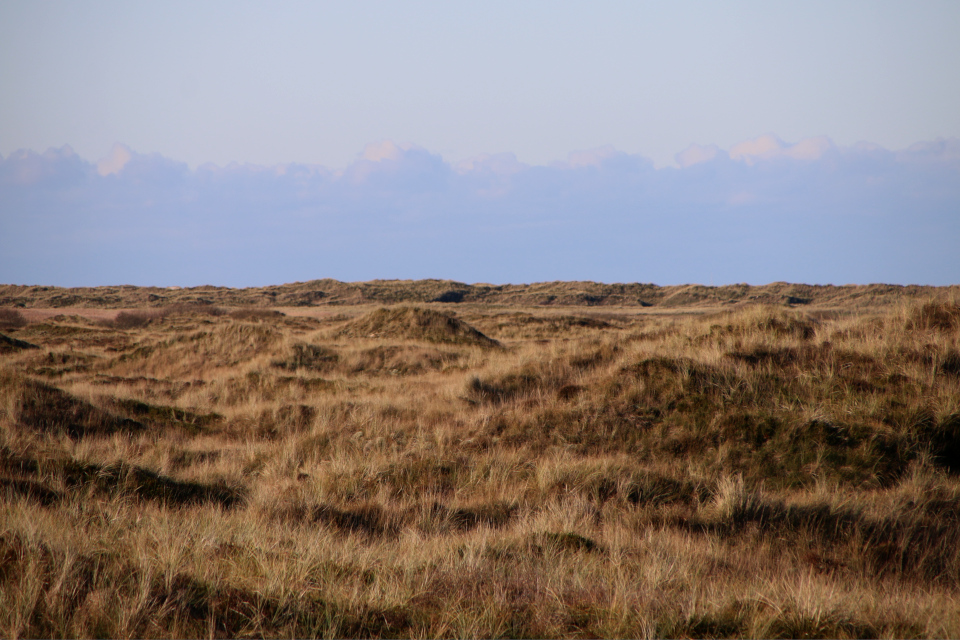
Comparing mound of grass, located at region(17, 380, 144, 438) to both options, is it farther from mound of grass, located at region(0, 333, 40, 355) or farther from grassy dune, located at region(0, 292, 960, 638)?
mound of grass, located at region(0, 333, 40, 355)

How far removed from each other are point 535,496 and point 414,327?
77.3 ft

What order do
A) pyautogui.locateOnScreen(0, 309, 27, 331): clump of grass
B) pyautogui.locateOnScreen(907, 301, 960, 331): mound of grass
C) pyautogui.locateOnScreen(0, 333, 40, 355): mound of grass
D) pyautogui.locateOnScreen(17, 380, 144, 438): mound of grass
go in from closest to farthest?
pyautogui.locateOnScreen(17, 380, 144, 438): mound of grass → pyautogui.locateOnScreen(907, 301, 960, 331): mound of grass → pyautogui.locateOnScreen(0, 333, 40, 355): mound of grass → pyautogui.locateOnScreen(0, 309, 27, 331): clump of grass

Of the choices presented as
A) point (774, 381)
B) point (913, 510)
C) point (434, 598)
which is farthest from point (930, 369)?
point (434, 598)

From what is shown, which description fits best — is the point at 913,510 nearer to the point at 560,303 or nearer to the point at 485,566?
the point at 485,566

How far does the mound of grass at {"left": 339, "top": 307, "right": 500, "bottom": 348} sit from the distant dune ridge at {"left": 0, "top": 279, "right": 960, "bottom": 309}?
1883 inches

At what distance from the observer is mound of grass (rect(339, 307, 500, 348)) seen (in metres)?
30.1

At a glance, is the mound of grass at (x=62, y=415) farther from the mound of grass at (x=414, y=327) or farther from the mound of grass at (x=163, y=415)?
the mound of grass at (x=414, y=327)

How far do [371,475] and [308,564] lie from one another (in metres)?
4.36

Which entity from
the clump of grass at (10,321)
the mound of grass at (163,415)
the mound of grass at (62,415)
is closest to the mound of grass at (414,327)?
the mound of grass at (163,415)

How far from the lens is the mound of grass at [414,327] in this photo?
30.1 meters

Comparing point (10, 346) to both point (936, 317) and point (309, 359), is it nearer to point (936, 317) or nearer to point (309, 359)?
point (309, 359)

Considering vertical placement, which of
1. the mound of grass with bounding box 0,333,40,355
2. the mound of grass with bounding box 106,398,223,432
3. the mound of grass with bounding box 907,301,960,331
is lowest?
the mound of grass with bounding box 106,398,223,432

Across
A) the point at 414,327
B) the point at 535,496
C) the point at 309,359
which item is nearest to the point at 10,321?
the point at 414,327

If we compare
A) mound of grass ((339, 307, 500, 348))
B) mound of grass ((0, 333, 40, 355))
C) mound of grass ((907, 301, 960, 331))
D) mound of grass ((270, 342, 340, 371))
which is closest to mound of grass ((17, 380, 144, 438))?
mound of grass ((270, 342, 340, 371))
